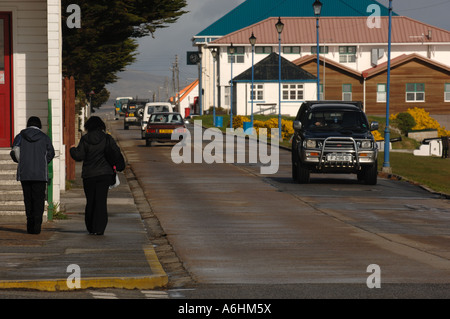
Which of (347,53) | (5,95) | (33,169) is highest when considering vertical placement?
(347,53)

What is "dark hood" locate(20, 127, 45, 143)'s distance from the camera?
14961mm

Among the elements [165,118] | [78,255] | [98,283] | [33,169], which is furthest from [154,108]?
[98,283]

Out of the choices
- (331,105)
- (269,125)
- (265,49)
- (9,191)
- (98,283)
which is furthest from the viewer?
(265,49)

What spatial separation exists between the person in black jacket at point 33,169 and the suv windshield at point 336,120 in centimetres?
1228

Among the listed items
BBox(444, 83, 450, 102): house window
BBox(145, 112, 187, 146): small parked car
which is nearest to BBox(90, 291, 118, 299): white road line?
BBox(145, 112, 187, 146): small parked car

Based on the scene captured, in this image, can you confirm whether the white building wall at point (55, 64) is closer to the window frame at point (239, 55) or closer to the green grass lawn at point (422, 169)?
the green grass lawn at point (422, 169)

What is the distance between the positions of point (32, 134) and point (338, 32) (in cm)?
9154

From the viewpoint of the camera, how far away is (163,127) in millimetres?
46312

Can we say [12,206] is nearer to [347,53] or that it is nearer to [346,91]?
[346,91]

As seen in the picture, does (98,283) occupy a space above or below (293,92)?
Result: below

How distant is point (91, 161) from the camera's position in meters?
14.6
